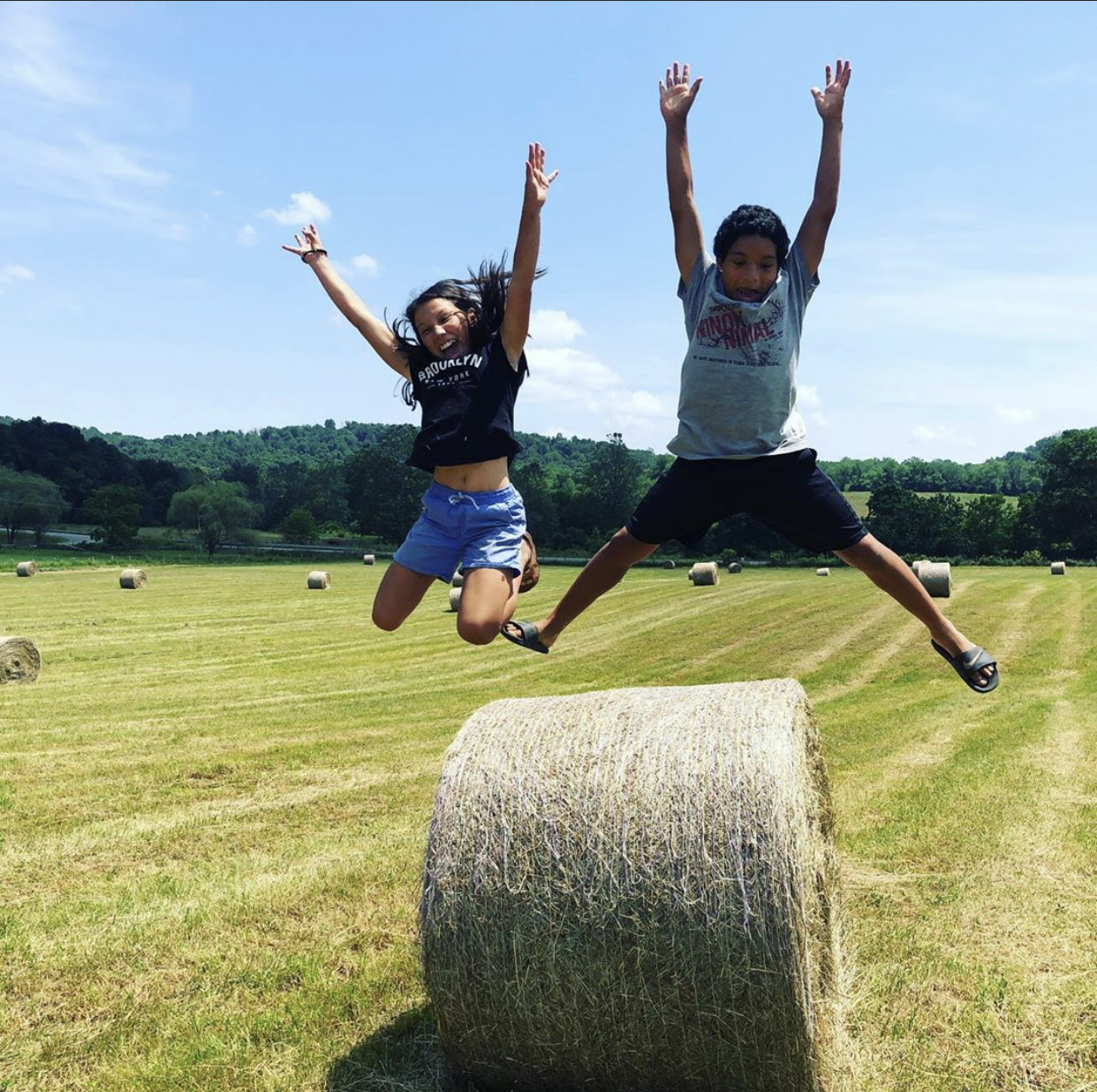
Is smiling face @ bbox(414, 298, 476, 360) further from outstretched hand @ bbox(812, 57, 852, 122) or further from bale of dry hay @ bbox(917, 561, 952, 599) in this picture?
bale of dry hay @ bbox(917, 561, 952, 599)

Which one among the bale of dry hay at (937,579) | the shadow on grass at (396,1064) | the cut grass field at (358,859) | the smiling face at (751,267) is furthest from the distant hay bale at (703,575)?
the shadow on grass at (396,1064)

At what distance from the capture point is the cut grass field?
15.9 feet

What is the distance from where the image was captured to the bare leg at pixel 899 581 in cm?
525

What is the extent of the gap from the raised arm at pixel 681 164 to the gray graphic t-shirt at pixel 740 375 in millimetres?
119

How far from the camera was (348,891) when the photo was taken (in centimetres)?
673

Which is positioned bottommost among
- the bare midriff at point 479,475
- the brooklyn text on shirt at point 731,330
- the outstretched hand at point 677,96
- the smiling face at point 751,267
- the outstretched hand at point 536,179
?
the bare midriff at point 479,475

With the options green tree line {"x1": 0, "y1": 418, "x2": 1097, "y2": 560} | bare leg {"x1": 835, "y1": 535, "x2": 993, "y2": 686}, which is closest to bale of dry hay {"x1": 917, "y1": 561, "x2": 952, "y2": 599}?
bare leg {"x1": 835, "y1": 535, "x2": 993, "y2": 686}

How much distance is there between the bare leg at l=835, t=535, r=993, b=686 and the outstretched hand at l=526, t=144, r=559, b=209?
2.29 meters

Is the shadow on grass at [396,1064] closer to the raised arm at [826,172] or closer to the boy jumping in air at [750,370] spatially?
the boy jumping in air at [750,370]

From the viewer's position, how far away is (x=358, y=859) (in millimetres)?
7418

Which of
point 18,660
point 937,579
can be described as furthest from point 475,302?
point 937,579

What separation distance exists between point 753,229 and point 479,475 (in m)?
1.87

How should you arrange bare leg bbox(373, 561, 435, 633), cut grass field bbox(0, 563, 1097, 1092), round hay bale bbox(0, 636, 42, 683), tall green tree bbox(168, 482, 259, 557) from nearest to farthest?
cut grass field bbox(0, 563, 1097, 1092)
bare leg bbox(373, 561, 435, 633)
round hay bale bbox(0, 636, 42, 683)
tall green tree bbox(168, 482, 259, 557)

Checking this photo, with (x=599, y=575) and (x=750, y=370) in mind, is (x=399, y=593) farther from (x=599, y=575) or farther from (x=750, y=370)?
(x=750, y=370)
